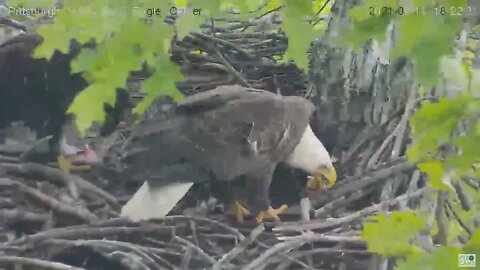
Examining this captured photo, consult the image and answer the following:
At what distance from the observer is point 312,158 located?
0.94 m

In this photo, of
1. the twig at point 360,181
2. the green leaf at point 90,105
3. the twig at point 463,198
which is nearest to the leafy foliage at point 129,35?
the green leaf at point 90,105

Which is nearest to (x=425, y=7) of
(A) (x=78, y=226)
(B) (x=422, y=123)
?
(B) (x=422, y=123)

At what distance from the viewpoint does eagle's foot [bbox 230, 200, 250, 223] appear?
0.95m

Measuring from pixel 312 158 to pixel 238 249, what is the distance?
0.65 feet

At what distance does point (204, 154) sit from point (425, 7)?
43 centimetres

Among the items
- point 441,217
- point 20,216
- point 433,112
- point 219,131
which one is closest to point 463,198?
point 441,217

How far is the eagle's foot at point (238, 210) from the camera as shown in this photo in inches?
37.6

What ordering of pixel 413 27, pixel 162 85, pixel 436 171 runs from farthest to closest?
pixel 162 85
pixel 436 171
pixel 413 27

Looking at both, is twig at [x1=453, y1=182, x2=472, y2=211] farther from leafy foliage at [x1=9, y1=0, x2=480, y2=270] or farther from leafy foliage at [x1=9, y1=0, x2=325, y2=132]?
leafy foliage at [x1=9, y1=0, x2=325, y2=132]

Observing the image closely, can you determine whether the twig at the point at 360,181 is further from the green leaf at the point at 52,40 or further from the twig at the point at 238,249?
the green leaf at the point at 52,40

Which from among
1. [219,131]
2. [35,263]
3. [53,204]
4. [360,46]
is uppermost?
[360,46]

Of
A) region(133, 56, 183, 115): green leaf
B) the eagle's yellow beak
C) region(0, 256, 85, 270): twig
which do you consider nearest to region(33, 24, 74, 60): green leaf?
region(133, 56, 183, 115): green leaf

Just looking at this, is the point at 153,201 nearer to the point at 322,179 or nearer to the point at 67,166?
the point at 67,166

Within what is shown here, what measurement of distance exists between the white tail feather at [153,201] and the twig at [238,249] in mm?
123
